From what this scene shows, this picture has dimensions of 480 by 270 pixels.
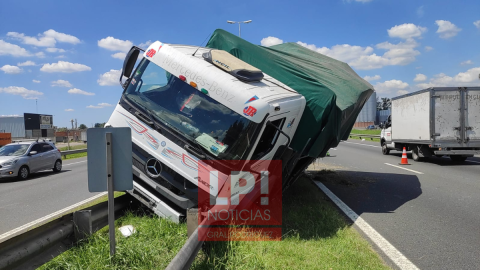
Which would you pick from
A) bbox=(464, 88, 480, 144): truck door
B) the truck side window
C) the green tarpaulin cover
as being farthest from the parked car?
bbox=(464, 88, 480, 144): truck door

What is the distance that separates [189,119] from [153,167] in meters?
0.82

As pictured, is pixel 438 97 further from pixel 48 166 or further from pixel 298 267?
pixel 48 166

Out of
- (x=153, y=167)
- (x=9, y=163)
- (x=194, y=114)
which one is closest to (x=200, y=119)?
(x=194, y=114)

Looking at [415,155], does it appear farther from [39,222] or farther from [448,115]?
[39,222]

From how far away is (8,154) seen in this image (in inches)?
540

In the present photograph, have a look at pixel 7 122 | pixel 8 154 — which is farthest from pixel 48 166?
pixel 7 122

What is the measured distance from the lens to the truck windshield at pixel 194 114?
466 cm

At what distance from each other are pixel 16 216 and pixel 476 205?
9.37 m

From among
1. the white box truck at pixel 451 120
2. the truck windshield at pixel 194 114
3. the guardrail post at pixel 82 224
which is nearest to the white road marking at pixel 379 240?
the truck windshield at pixel 194 114

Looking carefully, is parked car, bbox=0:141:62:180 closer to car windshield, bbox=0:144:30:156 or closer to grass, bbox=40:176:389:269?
car windshield, bbox=0:144:30:156

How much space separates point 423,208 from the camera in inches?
278

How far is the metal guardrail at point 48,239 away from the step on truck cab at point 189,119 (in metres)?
0.88

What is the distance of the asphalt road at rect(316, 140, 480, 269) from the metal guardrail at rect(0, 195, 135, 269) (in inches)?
154

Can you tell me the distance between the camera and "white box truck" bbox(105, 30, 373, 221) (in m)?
4.61
